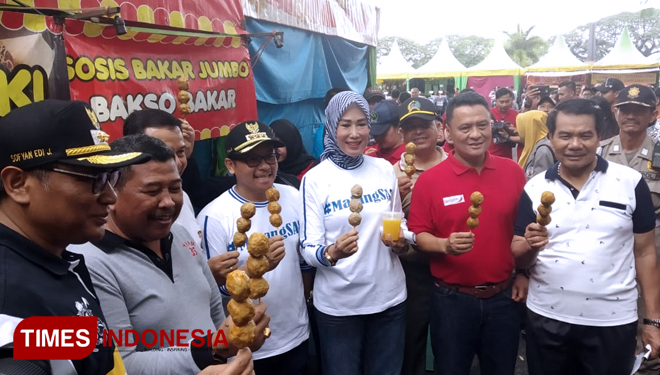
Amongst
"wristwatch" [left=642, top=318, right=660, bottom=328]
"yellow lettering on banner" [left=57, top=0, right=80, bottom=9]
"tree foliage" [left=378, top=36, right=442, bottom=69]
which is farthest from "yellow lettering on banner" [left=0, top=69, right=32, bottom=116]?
"tree foliage" [left=378, top=36, right=442, bottom=69]

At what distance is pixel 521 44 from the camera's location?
5056cm

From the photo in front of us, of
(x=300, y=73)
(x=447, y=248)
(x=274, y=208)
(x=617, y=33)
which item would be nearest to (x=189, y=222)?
(x=274, y=208)

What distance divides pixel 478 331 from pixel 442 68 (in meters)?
26.4

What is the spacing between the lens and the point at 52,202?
1.28 meters

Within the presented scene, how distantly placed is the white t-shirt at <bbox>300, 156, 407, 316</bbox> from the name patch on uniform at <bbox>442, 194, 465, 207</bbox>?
0.39 m

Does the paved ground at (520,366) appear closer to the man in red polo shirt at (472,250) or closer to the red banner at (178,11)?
the man in red polo shirt at (472,250)

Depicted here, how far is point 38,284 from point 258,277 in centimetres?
84

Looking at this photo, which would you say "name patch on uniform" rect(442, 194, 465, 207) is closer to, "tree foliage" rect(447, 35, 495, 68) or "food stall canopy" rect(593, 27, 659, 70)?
"food stall canopy" rect(593, 27, 659, 70)

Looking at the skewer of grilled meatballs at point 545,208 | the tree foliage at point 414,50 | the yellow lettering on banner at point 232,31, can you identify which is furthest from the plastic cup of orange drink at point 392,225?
the tree foliage at point 414,50

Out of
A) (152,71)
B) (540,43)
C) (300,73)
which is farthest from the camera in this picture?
(540,43)

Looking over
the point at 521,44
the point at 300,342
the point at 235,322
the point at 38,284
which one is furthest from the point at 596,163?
the point at 521,44

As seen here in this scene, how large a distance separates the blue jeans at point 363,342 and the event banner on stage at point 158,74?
6.43 feet

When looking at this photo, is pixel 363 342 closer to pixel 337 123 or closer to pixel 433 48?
pixel 337 123

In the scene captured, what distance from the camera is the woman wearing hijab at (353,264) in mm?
2842
